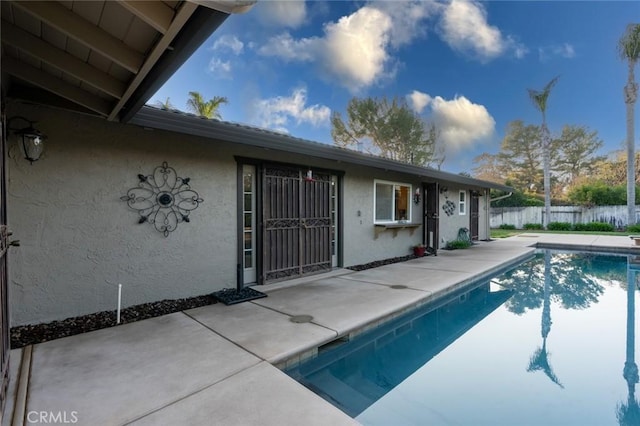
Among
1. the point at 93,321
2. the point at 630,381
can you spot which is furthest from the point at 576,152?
the point at 93,321

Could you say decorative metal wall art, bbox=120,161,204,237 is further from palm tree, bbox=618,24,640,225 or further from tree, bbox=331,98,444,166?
palm tree, bbox=618,24,640,225

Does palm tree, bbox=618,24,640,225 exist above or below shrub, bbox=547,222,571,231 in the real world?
above

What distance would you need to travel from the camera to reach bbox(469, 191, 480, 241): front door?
524 inches

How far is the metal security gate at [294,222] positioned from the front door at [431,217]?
4.36 m

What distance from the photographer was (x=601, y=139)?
25750mm

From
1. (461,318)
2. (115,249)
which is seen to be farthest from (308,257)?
(115,249)

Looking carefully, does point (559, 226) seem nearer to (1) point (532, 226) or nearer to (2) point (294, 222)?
(1) point (532, 226)

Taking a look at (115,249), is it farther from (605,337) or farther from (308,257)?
(605,337)

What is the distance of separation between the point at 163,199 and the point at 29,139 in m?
1.54

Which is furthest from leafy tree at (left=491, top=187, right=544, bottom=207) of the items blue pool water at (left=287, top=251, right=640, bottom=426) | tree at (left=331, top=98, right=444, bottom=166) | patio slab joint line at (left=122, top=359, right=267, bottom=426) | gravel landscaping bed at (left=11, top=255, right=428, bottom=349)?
patio slab joint line at (left=122, top=359, right=267, bottom=426)

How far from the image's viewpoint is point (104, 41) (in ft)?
7.48

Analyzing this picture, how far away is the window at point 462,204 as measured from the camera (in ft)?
40.9

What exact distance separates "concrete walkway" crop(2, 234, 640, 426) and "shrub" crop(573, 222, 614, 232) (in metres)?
19.0

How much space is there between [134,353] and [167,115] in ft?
9.10
